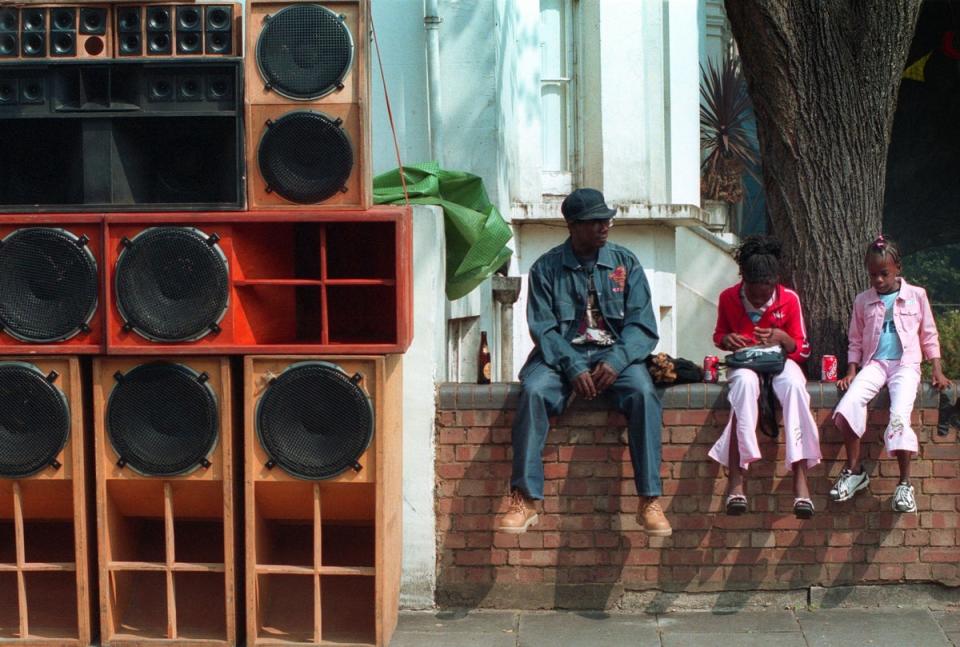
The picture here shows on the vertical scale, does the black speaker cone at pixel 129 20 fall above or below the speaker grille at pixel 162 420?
above

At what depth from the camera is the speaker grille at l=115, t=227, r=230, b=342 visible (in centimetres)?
631

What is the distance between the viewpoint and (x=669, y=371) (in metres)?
6.98

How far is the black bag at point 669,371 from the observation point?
698 cm

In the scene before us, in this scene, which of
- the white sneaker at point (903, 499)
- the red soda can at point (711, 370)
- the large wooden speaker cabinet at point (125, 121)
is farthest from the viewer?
the red soda can at point (711, 370)

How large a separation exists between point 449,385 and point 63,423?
1951mm

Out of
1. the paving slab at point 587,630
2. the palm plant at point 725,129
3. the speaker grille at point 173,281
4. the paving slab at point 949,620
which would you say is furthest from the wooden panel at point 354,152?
the palm plant at point 725,129

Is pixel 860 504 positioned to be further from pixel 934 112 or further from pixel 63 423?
pixel 934 112

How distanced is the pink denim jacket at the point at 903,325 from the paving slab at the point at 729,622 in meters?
1.41

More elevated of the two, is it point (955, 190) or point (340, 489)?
point (955, 190)

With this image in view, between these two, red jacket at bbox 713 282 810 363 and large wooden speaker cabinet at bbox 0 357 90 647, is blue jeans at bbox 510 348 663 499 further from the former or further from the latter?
large wooden speaker cabinet at bbox 0 357 90 647

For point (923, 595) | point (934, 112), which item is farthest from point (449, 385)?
point (934, 112)

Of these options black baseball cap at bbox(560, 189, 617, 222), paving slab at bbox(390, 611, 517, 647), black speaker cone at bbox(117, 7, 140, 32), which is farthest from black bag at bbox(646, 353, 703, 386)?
black speaker cone at bbox(117, 7, 140, 32)

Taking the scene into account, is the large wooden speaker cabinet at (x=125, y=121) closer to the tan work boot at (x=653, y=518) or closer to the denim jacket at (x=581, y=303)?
the denim jacket at (x=581, y=303)

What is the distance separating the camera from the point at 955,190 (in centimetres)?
1906
